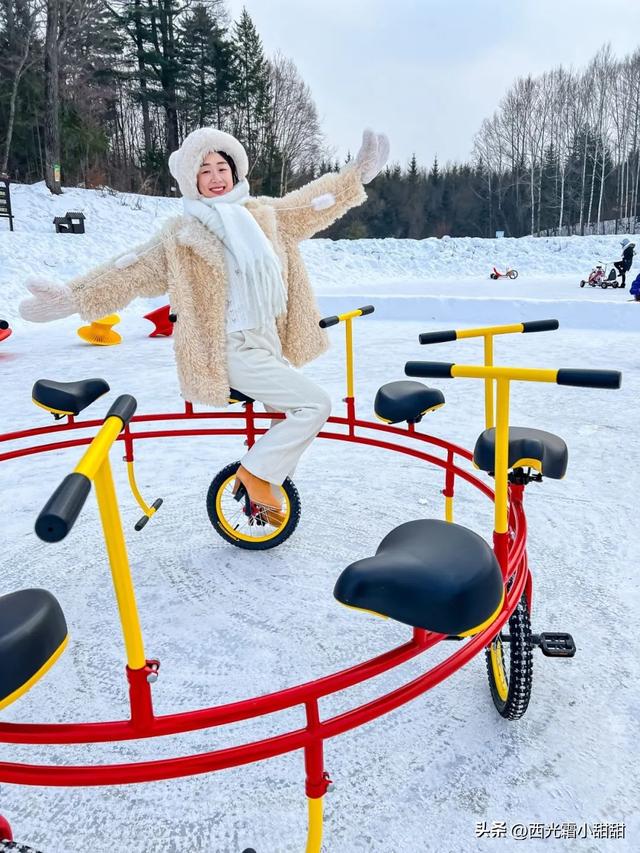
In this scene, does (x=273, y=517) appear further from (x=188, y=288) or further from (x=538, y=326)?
Answer: (x=538, y=326)

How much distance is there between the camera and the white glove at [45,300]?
9.05ft

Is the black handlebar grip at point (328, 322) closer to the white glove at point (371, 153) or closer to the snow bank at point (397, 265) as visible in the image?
the white glove at point (371, 153)

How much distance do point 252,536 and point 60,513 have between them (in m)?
2.39

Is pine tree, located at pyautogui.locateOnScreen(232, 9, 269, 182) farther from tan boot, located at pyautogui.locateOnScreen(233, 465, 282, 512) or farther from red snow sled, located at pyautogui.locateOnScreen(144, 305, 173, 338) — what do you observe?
tan boot, located at pyautogui.locateOnScreen(233, 465, 282, 512)

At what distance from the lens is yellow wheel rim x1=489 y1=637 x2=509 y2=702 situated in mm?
2051

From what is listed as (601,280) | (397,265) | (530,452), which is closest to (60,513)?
(530,452)

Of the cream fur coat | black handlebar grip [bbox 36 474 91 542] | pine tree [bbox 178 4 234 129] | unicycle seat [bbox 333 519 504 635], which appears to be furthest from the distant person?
pine tree [bbox 178 4 234 129]

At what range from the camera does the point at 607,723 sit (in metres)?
2.02

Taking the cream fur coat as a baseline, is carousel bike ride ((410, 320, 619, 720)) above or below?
below

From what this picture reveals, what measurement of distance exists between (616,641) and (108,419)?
2109 mm

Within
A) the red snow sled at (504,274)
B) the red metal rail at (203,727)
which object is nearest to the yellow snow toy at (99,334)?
the red metal rail at (203,727)

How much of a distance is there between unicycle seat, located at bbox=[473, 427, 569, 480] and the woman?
2.84 feet

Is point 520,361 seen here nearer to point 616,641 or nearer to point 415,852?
point 616,641

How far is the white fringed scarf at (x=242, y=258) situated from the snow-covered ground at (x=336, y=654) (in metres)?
1.22
